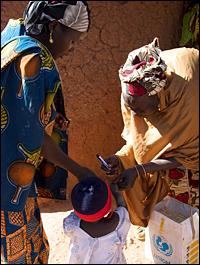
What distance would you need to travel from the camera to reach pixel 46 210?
11.4 feet

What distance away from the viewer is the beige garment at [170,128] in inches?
95.2

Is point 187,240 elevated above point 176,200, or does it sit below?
below

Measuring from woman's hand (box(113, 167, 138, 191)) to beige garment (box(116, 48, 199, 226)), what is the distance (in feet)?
0.47

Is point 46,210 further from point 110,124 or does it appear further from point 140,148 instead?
point 140,148

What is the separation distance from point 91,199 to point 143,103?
64 centimetres

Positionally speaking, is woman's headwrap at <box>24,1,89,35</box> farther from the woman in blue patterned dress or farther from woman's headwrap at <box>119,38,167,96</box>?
woman's headwrap at <box>119,38,167,96</box>

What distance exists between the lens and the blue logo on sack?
8.67 feet

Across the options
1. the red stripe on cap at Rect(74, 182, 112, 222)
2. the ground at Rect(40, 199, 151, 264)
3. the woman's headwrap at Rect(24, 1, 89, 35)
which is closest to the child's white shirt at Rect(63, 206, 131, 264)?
the red stripe on cap at Rect(74, 182, 112, 222)

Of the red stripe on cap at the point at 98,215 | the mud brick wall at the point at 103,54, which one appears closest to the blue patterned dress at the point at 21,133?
the red stripe on cap at the point at 98,215

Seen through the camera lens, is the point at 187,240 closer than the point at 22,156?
No

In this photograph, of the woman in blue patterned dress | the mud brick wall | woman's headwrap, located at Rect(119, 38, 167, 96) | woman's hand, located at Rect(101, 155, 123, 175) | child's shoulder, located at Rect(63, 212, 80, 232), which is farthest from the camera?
the mud brick wall

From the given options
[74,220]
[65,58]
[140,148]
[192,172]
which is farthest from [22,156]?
[65,58]

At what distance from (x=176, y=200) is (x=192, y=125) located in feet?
1.71

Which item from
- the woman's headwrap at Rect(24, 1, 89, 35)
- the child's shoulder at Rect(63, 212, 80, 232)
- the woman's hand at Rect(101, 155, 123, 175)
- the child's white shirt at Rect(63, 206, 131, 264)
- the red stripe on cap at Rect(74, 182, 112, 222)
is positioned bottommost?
the child's white shirt at Rect(63, 206, 131, 264)
